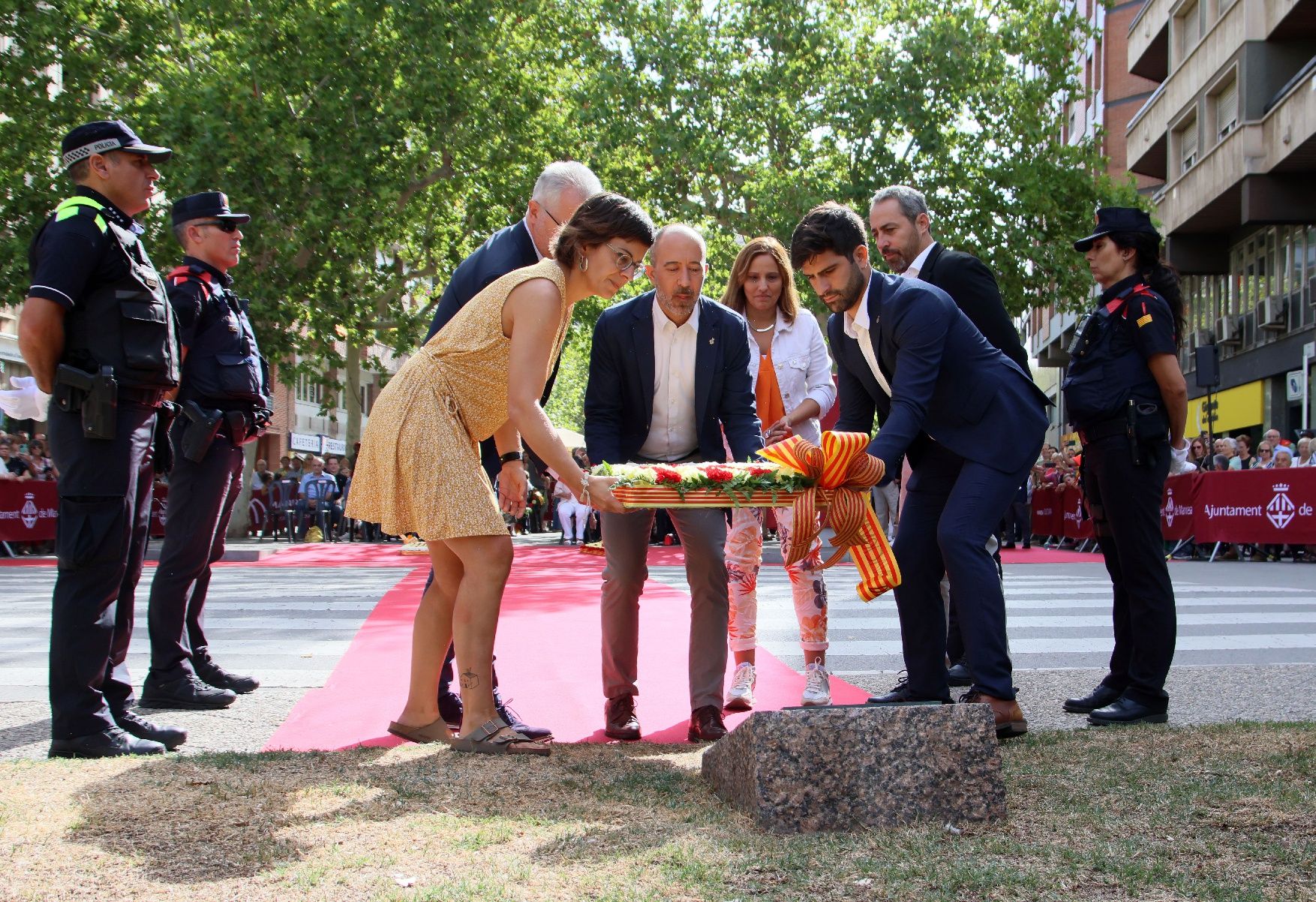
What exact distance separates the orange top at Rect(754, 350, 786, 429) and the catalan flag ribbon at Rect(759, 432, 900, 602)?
199cm

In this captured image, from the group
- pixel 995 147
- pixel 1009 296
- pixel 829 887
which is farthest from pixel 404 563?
pixel 995 147

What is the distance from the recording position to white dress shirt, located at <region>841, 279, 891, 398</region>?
5.09 meters

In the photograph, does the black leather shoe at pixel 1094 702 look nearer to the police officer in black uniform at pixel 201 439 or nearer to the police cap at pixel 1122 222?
the police cap at pixel 1122 222

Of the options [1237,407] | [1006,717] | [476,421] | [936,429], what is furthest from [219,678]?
[1237,407]

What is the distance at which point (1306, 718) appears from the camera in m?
5.32

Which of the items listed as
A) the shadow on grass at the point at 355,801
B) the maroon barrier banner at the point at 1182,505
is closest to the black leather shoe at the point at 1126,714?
the shadow on grass at the point at 355,801

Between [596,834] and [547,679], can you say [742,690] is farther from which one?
[596,834]

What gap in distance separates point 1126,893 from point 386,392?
2876 mm

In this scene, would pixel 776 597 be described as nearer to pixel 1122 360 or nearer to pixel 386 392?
pixel 1122 360

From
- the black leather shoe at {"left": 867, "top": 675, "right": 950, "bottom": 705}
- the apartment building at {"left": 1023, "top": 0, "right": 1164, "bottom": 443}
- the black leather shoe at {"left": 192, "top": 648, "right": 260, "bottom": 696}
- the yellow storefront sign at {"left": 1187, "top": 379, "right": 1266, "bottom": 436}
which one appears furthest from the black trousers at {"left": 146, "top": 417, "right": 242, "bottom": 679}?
the apartment building at {"left": 1023, "top": 0, "right": 1164, "bottom": 443}

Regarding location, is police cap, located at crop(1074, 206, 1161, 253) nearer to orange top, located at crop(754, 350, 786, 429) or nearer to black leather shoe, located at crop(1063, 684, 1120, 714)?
orange top, located at crop(754, 350, 786, 429)

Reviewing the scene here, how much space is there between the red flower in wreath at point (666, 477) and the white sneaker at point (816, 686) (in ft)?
5.42

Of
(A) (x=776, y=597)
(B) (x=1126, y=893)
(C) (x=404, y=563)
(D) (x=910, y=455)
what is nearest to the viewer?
(B) (x=1126, y=893)

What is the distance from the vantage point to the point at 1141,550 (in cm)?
551
